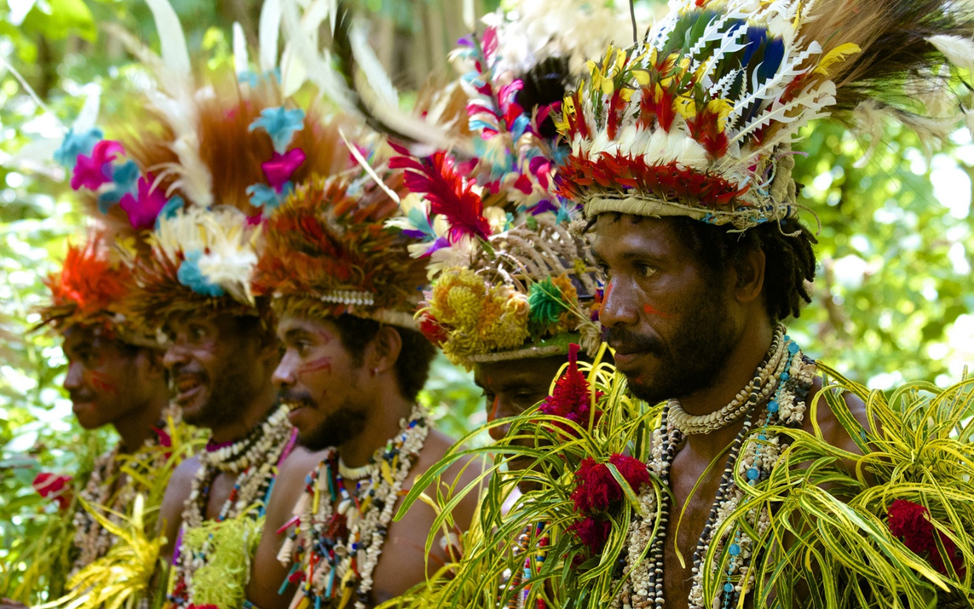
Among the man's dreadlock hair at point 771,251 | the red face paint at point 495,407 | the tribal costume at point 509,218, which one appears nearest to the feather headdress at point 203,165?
the tribal costume at point 509,218

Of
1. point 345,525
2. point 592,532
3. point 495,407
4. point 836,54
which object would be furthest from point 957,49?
point 345,525

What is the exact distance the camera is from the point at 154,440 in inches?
195

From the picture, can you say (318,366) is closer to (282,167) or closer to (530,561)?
(282,167)

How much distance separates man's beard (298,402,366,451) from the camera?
3285 millimetres

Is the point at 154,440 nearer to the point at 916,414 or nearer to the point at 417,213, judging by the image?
the point at 417,213

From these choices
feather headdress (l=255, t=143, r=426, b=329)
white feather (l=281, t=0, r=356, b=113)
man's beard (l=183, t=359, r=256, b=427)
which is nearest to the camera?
white feather (l=281, t=0, r=356, b=113)

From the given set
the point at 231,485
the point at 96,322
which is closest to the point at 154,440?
the point at 96,322

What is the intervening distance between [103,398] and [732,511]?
3.66 m

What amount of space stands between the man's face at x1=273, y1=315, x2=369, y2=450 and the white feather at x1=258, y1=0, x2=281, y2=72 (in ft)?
4.66

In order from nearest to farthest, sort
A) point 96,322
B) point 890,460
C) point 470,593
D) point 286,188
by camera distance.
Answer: point 890,460
point 470,593
point 286,188
point 96,322

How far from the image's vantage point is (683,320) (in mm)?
2070

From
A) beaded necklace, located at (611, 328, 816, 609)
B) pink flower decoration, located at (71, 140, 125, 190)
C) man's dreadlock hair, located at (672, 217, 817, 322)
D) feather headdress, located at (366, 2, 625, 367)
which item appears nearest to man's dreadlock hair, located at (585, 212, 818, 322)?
man's dreadlock hair, located at (672, 217, 817, 322)

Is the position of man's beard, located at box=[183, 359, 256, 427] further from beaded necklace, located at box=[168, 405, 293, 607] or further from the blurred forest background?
the blurred forest background

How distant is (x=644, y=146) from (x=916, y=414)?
0.82 meters
